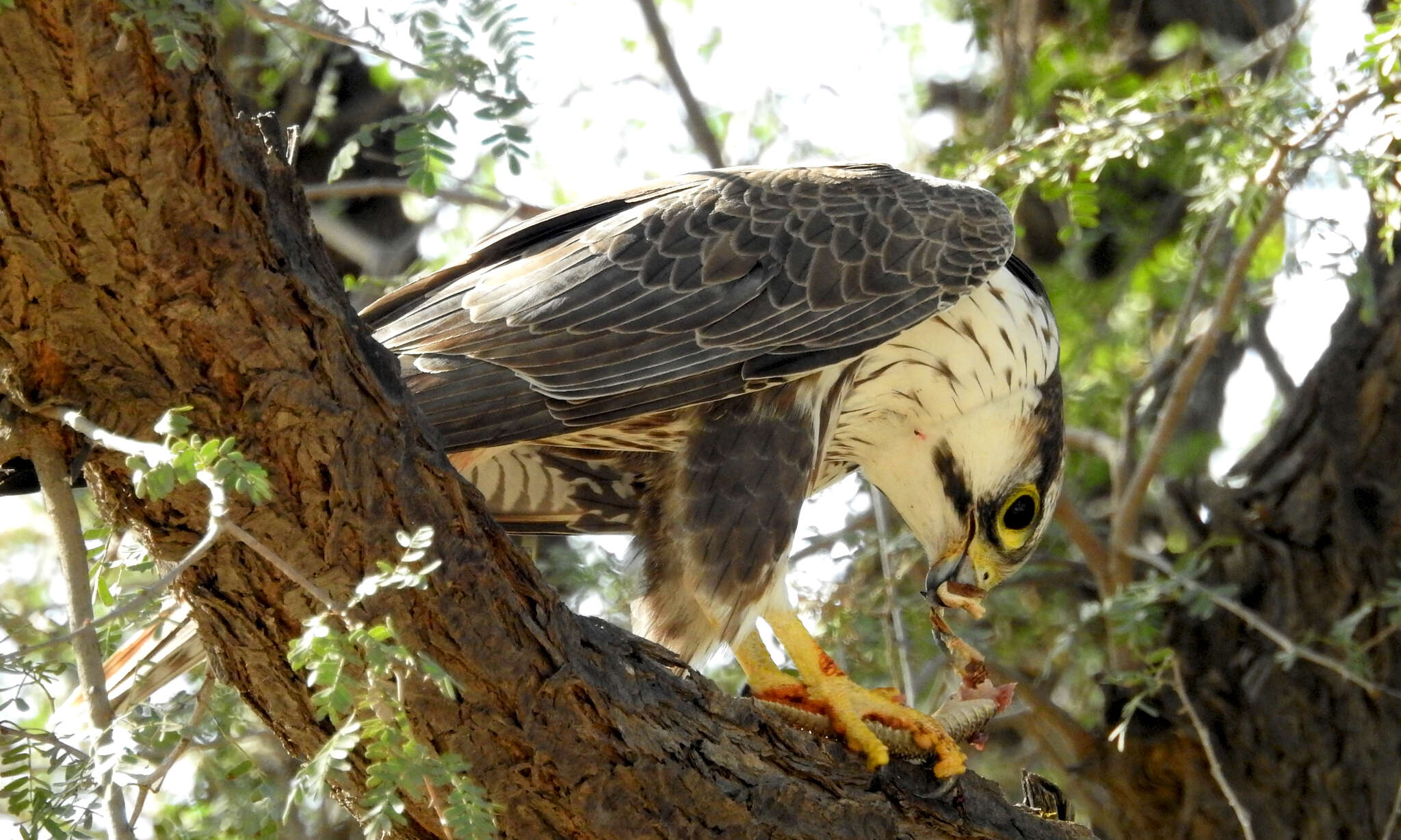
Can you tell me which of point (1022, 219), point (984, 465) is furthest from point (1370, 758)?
point (1022, 219)

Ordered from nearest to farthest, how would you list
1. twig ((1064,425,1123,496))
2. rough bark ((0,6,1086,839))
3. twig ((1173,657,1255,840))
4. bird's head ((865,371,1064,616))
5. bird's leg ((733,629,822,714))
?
rough bark ((0,6,1086,839)) → bird's leg ((733,629,822,714)) → bird's head ((865,371,1064,616)) → twig ((1173,657,1255,840)) → twig ((1064,425,1123,496))

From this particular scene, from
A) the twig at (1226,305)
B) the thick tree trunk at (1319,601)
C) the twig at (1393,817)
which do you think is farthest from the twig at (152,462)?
the thick tree trunk at (1319,601)

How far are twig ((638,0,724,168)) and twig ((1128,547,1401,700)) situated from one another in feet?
6.49

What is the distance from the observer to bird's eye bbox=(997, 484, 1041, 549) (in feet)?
11.9

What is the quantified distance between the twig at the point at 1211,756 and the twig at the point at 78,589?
2887 mm

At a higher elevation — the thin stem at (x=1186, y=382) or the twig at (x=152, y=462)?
the twig at (x=152, y=462)

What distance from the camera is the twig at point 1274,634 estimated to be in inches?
151

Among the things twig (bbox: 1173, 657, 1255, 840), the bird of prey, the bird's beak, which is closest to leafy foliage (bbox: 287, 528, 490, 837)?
the bird of prey

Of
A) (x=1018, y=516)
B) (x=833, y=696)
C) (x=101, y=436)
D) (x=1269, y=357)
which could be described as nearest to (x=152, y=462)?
(x=101, y=436)

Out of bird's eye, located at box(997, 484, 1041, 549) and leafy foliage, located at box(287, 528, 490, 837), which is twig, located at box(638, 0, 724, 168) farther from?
leafy foliage, located at box(287, 528, 490, 837)

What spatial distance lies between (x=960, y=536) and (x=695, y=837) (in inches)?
52.5

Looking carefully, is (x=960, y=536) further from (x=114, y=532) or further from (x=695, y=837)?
(x=114, y=532)

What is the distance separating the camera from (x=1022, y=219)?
21.9ft

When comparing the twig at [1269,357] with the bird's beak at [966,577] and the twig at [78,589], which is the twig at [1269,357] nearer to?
the bird's beak at [966,577]
